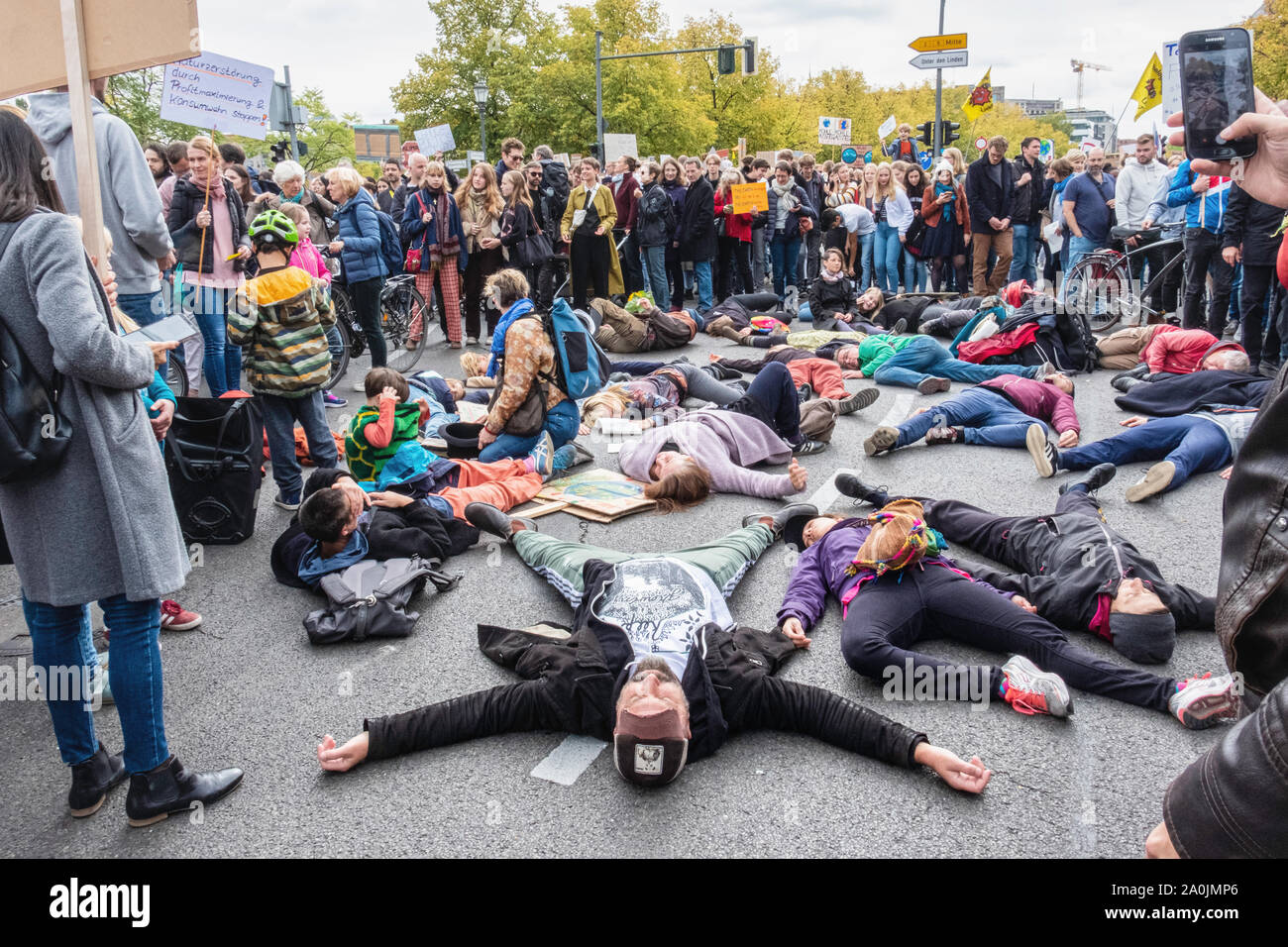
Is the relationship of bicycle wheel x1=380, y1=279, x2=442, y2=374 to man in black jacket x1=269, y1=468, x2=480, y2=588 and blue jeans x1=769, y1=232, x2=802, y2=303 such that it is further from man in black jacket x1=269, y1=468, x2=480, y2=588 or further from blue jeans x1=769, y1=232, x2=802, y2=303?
blue jeans x1=769, y1=232, x2=802, y2=303

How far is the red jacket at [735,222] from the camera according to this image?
15773 mm

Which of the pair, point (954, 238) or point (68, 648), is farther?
point (954, 238)

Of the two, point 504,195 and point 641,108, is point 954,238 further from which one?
point 641,108

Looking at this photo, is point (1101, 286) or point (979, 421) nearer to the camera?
point (979, 421)

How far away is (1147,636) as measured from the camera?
416 cm

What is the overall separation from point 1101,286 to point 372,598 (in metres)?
11.6

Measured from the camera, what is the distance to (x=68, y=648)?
126 inches

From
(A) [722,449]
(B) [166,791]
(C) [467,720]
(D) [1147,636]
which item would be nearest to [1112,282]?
(A) [722,449]

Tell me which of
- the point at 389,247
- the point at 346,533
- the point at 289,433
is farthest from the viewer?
the point at 389,247

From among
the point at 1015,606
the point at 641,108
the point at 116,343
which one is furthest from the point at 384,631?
the point at 641,108

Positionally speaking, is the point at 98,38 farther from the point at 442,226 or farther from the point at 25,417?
the point at 442,226

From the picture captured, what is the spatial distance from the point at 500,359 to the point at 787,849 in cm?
494

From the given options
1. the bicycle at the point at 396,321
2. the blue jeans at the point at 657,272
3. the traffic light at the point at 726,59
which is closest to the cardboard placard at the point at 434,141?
the blue jeans at the point at 657,272

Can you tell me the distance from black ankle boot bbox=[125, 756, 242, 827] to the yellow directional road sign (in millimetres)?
22967
